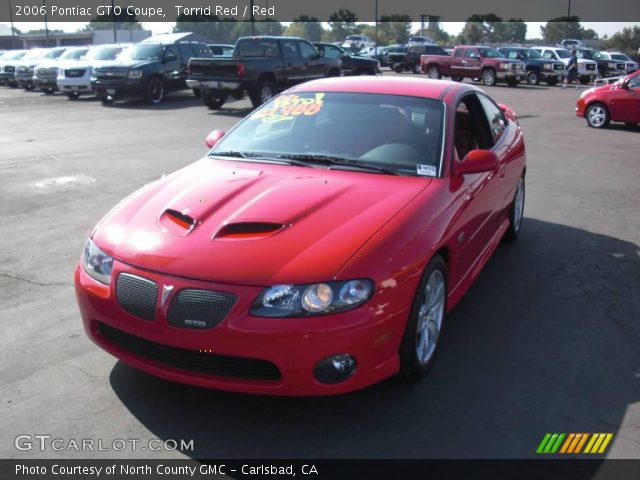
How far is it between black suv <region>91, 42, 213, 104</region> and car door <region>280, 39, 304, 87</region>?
4.13m

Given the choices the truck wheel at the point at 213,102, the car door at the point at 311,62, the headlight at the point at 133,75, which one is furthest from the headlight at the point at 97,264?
the headlight at the point at 133,75

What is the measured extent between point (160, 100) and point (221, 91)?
401cm

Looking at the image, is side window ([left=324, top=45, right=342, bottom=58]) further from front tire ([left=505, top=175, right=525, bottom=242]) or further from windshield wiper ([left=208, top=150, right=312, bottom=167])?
windshield wiper ([left=208, top=150, right=312, bottom=167])

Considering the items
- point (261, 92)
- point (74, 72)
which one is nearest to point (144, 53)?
point (74, 72)

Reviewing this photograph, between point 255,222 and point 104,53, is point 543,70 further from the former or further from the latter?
point 255,222

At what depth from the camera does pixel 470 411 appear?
3.47 metres

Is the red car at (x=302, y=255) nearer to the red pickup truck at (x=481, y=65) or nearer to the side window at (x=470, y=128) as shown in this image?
the side window at (x=470, y=128)

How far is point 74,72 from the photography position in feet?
75.0

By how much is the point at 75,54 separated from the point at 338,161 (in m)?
24.6

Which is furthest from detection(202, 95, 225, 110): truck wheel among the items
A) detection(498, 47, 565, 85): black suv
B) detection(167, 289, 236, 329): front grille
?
detection(498, 47, 565, 85): black suv

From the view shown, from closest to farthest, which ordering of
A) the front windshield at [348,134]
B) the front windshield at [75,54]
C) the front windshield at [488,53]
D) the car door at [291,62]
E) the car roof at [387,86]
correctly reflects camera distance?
1. the front windshield at [348,134]
2. the car roof at [387,86]
3. the car door at [291,62]
4. the front windshield at [75,54]
5. the front windshield at [488,53]

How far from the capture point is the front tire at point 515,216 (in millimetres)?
6262

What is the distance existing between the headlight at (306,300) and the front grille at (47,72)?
24.9 m

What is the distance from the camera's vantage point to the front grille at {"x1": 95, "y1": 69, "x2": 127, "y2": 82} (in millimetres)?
20297
